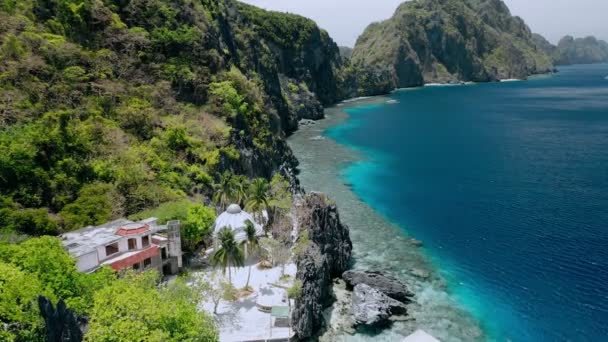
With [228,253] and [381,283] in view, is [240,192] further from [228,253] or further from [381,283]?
[381,283]

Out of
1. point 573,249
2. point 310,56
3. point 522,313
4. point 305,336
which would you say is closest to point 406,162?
point 573,249

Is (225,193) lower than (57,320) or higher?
higher

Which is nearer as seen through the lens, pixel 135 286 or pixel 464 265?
pixel 135 286

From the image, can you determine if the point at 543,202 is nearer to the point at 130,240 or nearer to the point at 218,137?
the point at 218,137

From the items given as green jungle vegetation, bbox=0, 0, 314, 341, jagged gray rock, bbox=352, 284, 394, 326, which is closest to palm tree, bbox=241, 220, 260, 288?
green jungle vegetation, bbox=0, 0, 314, 341

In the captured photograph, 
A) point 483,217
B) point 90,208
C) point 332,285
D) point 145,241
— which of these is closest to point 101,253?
point 145,241

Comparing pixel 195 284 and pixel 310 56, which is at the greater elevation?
pixel 310 56
